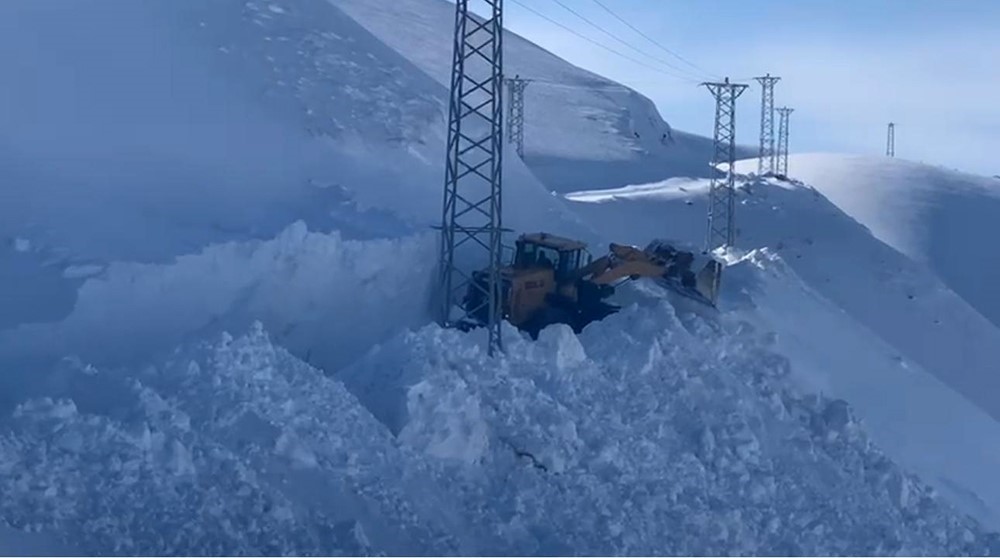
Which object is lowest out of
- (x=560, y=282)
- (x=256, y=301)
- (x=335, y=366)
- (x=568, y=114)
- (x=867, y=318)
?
(x=867, y=318)

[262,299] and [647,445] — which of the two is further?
[262,299]

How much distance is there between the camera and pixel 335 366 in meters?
15.3

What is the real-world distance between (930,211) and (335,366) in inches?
1167

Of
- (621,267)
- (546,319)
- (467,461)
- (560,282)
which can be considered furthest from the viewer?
(621,267)

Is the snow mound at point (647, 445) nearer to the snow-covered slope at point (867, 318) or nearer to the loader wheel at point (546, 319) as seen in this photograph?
→ the loader wheel at point (546, 319)

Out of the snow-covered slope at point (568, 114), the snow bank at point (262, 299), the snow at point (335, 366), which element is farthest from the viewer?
the snow-covered slope at point (568, 114)

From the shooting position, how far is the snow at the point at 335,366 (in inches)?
439

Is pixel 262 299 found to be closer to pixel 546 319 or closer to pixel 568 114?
pixel 546 319

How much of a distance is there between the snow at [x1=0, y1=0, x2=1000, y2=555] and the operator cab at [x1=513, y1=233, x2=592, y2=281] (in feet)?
4.02

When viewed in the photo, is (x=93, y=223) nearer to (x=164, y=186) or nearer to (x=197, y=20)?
(x=164, y=186)

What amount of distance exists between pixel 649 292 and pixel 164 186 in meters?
6.96

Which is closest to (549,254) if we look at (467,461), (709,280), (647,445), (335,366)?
(709,280)

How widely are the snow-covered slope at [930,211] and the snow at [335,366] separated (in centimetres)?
1476

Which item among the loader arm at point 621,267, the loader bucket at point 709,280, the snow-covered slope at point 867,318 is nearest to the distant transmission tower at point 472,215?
the loader arm at point 621,267
